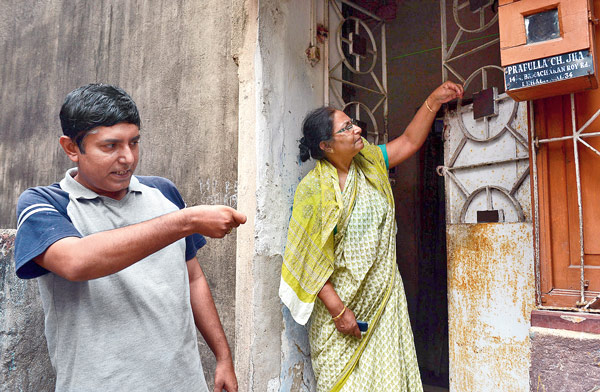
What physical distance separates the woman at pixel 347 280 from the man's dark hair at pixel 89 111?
1221 millimetres

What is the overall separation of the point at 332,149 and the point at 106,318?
5.09 feet

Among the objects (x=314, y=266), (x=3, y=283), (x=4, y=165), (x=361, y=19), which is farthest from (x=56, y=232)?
(x=4, y=165)

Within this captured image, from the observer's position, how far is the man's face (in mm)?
1522

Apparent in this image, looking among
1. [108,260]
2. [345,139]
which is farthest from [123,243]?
[345,139]

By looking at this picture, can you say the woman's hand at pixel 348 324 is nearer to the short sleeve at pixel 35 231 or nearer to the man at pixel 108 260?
the man at pixel 108 260

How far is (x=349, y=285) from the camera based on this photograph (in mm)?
2490

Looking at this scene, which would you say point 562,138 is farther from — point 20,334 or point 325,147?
point 20,334

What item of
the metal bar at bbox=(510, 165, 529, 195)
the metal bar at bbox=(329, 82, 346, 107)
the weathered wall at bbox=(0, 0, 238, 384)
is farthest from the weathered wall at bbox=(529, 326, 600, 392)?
the metal bar at bbox=(329, 82, 346, 107)

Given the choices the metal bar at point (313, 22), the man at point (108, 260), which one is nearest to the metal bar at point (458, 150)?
the metal bar at point (313, 22)

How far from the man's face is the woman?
3.73 ft

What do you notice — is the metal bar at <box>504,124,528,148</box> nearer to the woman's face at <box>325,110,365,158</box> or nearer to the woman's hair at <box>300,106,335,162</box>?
the woman's face at <box>325,110,365,158</box>

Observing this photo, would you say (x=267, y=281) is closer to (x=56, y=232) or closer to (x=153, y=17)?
(x=56, y=232)

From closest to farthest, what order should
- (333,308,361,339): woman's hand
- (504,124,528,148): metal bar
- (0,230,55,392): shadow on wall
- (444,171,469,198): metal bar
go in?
(0,230,55,392): shadow on wall → (333,308,361,339): woman's hand → (504,124,528,148): metal bar → (444,171,469,198): metal bar

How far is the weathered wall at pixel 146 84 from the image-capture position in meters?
2.99
